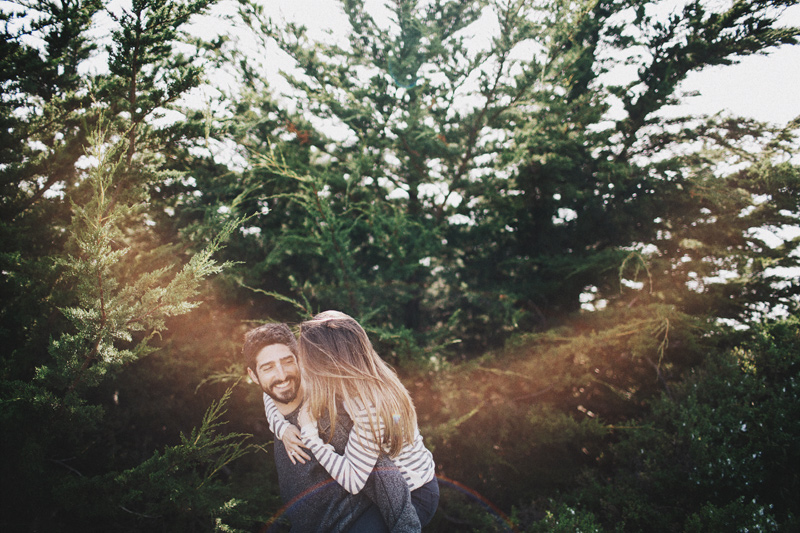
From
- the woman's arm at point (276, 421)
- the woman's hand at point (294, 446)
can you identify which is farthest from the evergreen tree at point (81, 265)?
the woman's hand at point (294, 446)

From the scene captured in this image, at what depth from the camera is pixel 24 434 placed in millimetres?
2648

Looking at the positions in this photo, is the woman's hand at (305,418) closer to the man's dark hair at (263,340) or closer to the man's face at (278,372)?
the man's face at (278,372)

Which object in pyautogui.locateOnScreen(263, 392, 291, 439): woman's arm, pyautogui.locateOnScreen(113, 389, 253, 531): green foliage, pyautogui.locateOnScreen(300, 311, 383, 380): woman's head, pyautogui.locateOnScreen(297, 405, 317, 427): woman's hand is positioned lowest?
pyautogui.locateOnScreen(113, 389, 253, 531): green foliage

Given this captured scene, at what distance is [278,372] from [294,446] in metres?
0.41

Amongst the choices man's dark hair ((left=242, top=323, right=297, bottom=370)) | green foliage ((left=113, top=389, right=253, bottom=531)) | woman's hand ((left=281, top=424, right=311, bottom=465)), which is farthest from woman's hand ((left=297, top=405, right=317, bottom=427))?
green foliage ((left=113, top=389, right=253, bottom=531))

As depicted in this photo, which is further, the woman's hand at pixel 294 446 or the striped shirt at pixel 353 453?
the woman's hand at pixel 294 446

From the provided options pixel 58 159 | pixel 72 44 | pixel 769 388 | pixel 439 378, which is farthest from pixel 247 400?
pixel 769 388

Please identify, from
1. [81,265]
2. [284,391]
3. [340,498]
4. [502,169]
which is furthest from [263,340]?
[502,169]

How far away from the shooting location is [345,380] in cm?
202

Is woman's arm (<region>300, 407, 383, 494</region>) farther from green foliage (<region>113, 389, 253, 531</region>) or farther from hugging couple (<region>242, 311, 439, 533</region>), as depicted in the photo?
green foliage (<region>113, 389, 253, 531</region>)

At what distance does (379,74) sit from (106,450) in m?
6.56

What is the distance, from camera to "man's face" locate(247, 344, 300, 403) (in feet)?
7.08

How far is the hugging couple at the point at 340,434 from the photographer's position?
1910mm

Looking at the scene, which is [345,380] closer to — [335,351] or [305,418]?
[335,351]
